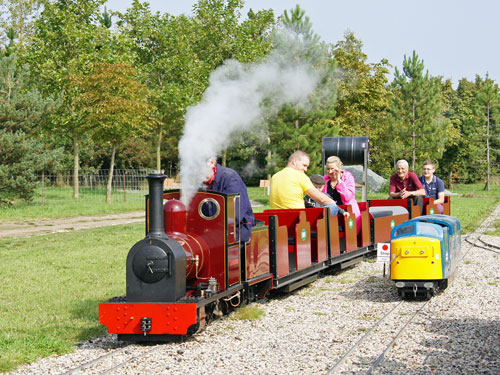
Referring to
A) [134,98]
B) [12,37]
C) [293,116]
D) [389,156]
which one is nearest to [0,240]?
[134,98]

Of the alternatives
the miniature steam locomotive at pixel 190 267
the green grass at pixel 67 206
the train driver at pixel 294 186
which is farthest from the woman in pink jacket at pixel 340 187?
the green grass at pixel 67 206

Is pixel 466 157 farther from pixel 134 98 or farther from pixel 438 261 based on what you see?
pixel 438 261

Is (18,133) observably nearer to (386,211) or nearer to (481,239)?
(386,211)

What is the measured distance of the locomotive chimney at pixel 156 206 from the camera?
20.2ft

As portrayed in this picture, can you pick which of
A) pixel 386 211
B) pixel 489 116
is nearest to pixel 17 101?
pixel 386 211

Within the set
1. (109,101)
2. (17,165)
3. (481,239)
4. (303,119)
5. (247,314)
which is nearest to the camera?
(247,314)

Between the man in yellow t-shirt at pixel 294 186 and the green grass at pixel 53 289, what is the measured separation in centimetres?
260

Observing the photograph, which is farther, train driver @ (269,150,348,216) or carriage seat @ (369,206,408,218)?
carriage seat @ (369,206,408,218)

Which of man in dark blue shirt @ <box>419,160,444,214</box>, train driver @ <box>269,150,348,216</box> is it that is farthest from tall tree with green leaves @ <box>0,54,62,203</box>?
train driver @ <box>269,150,348,216</box>

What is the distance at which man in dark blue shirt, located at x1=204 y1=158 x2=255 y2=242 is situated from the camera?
7230mm

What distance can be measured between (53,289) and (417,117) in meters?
40.3

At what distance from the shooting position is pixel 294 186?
31.1 ft

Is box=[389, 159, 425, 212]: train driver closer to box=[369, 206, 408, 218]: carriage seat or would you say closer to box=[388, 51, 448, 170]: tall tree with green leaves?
box=[369, 206, 408, 218]: carriage seat

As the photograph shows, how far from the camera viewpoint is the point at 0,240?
16.7 m
